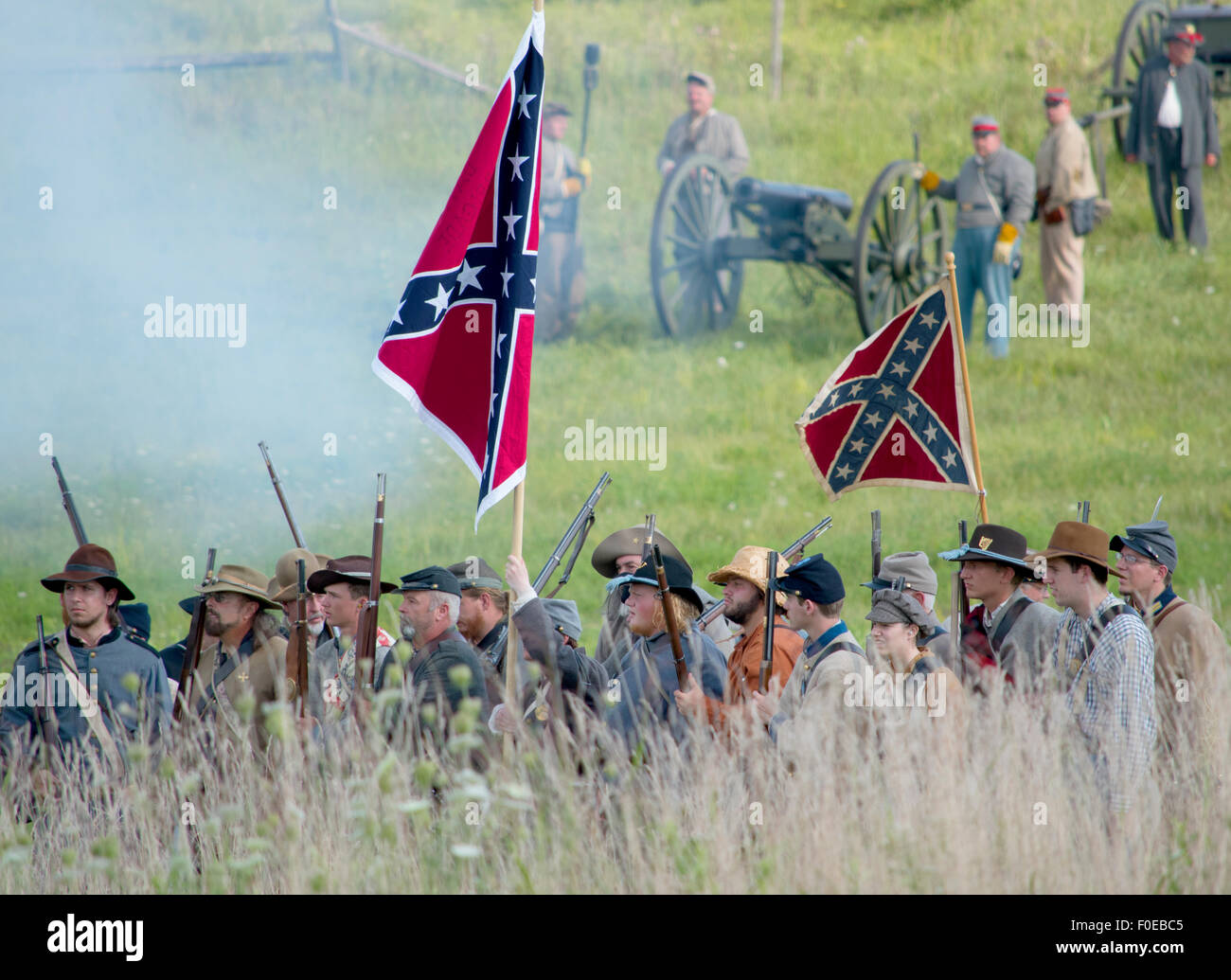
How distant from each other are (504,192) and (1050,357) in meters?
9.93

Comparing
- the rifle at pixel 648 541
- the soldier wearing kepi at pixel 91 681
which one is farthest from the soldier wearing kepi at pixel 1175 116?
the soldier wearing kepi at pixel 91 681

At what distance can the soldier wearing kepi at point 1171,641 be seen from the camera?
5.62 m

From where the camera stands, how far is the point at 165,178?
55.7 feet

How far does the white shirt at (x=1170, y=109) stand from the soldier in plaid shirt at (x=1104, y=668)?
429 inches

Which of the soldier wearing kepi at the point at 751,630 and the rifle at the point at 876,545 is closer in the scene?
the soldier wearing kepi at the point at 751,630

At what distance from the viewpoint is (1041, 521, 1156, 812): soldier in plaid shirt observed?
4980 millimetres

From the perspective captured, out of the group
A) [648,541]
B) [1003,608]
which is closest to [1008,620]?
[1003,608]

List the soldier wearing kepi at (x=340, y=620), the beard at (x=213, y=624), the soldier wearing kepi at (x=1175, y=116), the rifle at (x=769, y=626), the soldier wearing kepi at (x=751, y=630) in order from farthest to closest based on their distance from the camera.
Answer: the soldier wearing kepi at (x=1175, y=116) < the beard at (x=213, y=624) < the soldier wearing kepi at (x=340, y=620) < the soldier wearing kepi at (x=751, y=630) < the rifle at (x=769, y=626)

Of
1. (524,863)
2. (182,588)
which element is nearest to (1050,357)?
(182,588)

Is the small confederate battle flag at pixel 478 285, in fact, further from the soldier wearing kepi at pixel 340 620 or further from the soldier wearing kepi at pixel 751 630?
the soldier wearing kepi at pixel 751 630

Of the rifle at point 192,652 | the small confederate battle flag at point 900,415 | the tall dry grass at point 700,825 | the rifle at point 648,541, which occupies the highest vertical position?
the small confederate battle flag at point 900,415

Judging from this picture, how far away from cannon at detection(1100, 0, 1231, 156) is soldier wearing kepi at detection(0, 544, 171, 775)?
12.8 meters

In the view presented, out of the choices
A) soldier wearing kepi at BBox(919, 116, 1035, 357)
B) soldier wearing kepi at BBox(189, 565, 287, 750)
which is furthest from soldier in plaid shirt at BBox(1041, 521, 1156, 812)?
soldier wearing kepi at BBox(919, 116, 1035, 357)

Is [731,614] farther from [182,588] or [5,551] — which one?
[5,551]
